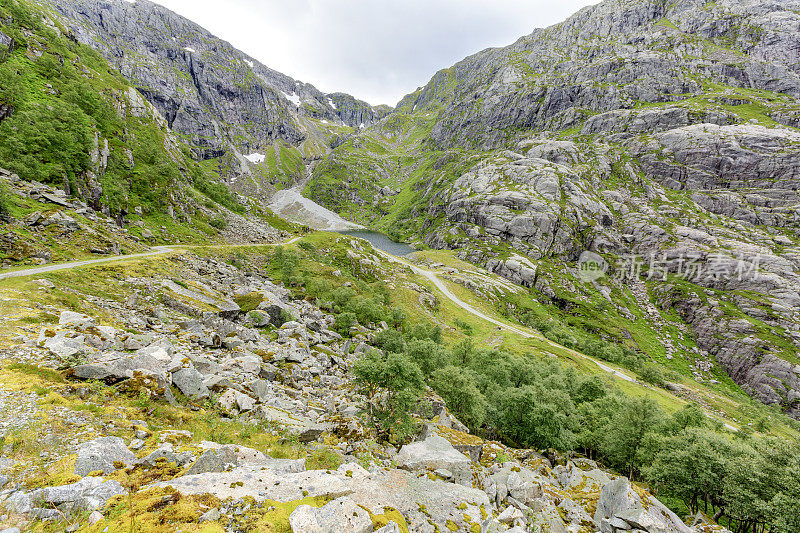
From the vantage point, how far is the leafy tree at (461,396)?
38125 millimetres

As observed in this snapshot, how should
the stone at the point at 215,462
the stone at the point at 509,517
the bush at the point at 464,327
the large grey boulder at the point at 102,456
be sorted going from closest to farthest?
the large grey boulder at the point at 102,456 → the stone at the point at 215,462 → the stone at the point at 509,517 → the bush at the point at 464,327

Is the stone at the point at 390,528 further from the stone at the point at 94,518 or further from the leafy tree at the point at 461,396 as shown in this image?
the leafy tree at the point at 461,396

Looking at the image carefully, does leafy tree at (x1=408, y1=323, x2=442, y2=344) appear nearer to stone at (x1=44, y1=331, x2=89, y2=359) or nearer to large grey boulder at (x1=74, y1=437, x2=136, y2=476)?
stone at (x1=44, y1=331, x2=89, y2=359)

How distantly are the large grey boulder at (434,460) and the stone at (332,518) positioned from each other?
27.9ft

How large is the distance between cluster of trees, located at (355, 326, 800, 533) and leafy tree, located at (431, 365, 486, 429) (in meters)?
0.14

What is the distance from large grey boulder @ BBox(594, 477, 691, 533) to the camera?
61.5 ft

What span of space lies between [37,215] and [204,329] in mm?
32978

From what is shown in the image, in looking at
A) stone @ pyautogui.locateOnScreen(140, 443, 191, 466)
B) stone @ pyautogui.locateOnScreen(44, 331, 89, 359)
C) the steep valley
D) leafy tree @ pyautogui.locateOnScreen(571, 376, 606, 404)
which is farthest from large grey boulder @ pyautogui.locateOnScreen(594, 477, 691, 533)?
leafy tree @ pyautogui.locateOnScreen(571, 376, 606, 404)

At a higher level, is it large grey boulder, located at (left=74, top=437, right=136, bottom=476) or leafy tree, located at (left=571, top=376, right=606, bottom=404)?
large grey boulder, located at (left=74, top=437, right=136, bottom=476)

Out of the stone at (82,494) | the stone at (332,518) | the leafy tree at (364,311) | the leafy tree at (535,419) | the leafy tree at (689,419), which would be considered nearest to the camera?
the stone at (82,494)

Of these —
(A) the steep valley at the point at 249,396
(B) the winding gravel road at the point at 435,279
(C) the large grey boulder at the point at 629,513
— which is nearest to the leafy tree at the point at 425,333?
(A) the steep valley at the point at 249,396

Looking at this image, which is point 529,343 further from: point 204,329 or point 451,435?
point 204,329

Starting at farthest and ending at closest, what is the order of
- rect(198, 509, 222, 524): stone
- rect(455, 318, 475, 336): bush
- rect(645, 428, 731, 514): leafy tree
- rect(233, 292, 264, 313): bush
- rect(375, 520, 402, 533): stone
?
rect(455, 318, 475, 336): bush → rect(233, 292, 264, 313): bush → rect(645, 428, 731, 514): leafy tree → rect(375, 520, 402, 533): stone → rect(198, 509, 222, 524): stone

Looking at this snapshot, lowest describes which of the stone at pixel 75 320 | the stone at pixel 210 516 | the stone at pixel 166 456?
the stone at pixel 75 320
